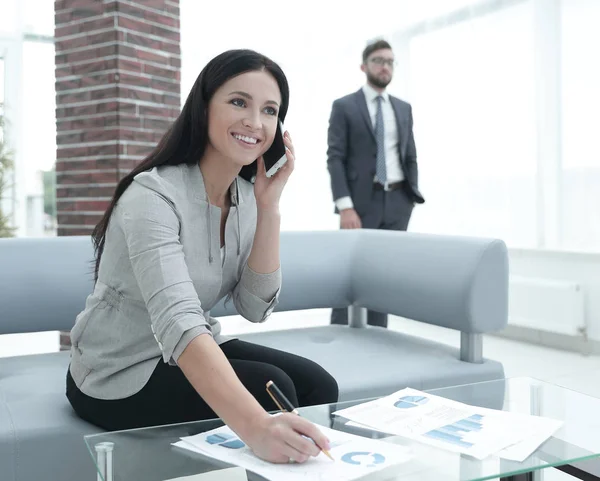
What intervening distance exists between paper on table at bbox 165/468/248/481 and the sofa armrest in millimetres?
1223

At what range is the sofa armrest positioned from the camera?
6.97 feet

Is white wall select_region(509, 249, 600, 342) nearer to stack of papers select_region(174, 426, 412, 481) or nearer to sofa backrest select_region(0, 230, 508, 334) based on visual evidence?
sofa backrest select_region(0, 230, 508, 334)

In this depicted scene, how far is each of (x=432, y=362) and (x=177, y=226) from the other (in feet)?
3.45

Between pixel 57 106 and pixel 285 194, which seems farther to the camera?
pixel 285 194

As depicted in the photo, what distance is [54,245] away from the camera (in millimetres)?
2100

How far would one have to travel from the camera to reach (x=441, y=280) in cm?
219

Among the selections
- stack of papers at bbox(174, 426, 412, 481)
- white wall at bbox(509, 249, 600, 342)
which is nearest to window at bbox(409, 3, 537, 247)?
white wall at bbox(509, 249, 600, 342)

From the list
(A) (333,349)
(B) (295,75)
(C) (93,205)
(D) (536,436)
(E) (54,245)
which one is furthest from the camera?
(B) (295,75)

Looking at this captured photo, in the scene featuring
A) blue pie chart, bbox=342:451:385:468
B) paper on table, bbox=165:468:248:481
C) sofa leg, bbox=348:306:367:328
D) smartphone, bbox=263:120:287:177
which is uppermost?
smartphone, bbox=263:120:287:177

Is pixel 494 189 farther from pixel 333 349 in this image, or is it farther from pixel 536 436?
pixel 536 436

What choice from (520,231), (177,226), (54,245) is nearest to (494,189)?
(520,231)

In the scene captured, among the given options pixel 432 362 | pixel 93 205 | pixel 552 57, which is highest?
pixel 552 57

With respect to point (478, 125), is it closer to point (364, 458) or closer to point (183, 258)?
point (183, 258)

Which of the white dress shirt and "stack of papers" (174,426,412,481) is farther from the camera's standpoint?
the white dress shirt
